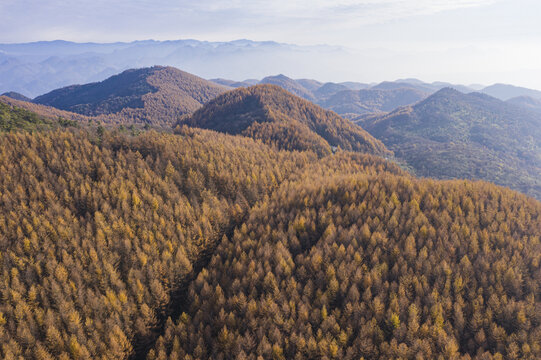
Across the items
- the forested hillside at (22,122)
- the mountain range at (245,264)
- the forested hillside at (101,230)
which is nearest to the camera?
the forested hillside at (101,230)

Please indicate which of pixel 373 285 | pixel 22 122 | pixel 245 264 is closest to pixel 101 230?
pixel 245 264

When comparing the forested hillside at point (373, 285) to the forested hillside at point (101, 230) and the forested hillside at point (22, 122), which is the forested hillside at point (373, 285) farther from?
the forested hillside at point (22, 122)

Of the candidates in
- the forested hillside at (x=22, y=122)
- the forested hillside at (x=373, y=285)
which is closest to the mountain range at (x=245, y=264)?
the forested hillside at (x=373, y=285)

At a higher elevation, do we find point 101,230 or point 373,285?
point 101,230

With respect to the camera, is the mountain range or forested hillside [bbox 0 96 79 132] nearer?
the mountain range

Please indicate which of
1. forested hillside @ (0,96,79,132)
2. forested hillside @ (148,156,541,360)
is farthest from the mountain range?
forested hillside @ (0,96,79,132)

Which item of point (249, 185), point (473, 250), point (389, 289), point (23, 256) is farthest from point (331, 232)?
point (23, 256)

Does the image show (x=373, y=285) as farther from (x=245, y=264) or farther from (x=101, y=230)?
(x=101, y=230)

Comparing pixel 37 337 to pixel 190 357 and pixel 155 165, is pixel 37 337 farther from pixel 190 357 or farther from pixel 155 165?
pixel 155 165

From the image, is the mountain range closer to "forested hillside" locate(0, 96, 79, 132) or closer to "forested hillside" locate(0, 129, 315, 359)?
"forested hillside" locate(0, 129, 315, 359)
